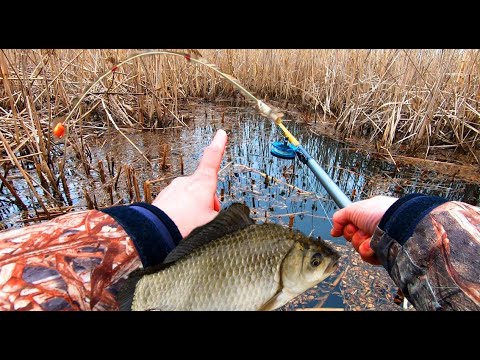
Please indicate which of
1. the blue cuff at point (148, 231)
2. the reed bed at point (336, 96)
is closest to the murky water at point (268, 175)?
the reed bed at point (336, 96)

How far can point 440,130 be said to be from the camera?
255 inches

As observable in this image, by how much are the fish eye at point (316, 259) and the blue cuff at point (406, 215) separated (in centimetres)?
57

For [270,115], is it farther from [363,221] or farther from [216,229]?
[216,229]

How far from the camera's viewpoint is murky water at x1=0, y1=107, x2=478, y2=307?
4035 millimetres

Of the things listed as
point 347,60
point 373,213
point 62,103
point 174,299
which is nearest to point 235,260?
point 174,299

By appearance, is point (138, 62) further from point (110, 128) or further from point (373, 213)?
point (373, 213)

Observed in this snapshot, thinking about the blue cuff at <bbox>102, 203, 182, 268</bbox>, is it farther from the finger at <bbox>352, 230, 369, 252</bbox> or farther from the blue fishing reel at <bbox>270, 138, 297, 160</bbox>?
the blue fishing reel at <bbox>270, 138, 297, 160</bbox>

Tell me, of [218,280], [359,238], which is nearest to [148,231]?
[218,280]

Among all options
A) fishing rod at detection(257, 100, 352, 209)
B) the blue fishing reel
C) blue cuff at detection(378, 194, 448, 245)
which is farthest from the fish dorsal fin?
the blue fishing reel

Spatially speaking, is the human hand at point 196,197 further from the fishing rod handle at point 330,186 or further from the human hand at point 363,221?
the fishing rod handle at point 330,186

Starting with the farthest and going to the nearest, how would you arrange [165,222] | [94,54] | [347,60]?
1. [347,60]
2. [94,54]
3. [165,222]

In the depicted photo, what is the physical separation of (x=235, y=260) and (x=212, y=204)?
0.69m

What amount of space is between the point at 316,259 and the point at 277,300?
232mm

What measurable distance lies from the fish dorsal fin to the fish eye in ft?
0.95
